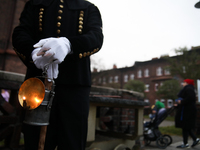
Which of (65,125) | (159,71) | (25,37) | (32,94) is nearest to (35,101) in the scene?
(32,94)

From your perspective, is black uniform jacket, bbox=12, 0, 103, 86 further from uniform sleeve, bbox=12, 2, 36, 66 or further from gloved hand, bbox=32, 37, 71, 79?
gloved hand, bbox=32, 37, 71, 79

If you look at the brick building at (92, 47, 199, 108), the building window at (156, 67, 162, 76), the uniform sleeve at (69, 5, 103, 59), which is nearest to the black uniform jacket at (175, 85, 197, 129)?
the uniform sleeve at (69, 5, 103, 59)

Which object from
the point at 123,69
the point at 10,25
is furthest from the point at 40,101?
the point at 123,69

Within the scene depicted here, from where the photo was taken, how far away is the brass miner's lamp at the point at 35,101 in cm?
102

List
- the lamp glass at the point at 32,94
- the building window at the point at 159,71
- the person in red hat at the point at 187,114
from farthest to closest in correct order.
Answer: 1. the building window at the point at 159,71
2. the person in red hat at the point at 187,114
3. the lamp glass at the point at 32,94

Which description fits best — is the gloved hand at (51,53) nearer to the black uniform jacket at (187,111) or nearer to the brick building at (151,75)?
the black uniform jacket at (187,111)

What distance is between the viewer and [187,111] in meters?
5.16

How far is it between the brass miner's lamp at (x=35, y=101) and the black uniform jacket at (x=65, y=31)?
236 millimetres

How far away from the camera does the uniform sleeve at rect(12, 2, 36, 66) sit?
1220 mm

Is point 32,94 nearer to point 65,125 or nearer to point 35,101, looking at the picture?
point 35,101

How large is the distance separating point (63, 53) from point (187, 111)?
5.02m

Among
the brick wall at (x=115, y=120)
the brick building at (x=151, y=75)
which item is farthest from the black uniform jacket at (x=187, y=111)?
the brick building at (x=151, y=75)

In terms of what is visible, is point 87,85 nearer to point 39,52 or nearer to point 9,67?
point 39,52

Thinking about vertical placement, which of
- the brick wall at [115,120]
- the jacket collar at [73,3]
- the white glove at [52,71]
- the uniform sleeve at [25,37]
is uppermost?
the jacket collar at [73,3]
